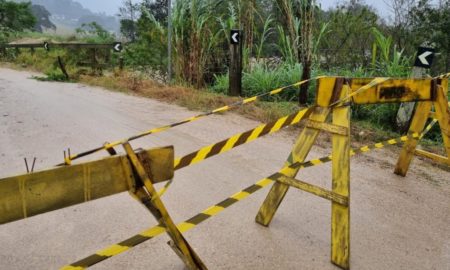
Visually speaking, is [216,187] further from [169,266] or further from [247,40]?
[247,40]

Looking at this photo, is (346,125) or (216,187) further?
(216,187)

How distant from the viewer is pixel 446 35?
319 inches

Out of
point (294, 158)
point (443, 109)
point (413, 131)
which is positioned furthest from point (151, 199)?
point (413, 131)

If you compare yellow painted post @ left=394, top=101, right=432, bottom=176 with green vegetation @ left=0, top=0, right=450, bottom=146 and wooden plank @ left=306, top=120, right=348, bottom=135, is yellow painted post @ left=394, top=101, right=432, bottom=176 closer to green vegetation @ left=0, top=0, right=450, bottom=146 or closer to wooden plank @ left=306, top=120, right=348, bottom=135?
wooden plank @ left=306, top=120, right=348, bottom=135

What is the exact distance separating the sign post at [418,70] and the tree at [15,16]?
1272 inches

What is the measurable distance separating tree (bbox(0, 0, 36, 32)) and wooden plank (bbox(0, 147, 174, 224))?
34.1 meters

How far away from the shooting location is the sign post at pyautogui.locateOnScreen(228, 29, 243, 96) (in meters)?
7.99

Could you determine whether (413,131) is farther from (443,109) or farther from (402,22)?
(402,22)

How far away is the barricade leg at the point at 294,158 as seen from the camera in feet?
9.27

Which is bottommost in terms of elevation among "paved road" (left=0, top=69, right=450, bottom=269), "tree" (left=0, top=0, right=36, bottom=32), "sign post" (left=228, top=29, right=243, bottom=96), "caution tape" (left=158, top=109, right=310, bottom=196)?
"paved road" (left=0, top=69, right=450, bottom=269)

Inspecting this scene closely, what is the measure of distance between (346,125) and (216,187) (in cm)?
162

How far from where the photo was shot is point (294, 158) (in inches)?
115

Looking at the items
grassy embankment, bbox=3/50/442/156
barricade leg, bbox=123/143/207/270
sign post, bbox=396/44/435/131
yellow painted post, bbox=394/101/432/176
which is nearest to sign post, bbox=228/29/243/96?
grassy embankment, bbox=3/50/442/156

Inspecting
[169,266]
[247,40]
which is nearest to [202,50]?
[247,40]
